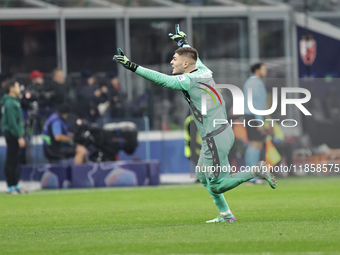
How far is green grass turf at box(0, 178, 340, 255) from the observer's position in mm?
5883

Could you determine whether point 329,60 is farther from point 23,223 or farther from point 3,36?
point 23,223

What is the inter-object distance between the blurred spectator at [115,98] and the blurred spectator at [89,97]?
234 mm

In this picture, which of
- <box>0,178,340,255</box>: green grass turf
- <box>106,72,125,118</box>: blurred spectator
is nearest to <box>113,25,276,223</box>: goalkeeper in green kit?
<box>0,178,340,255</box>: green grass turf

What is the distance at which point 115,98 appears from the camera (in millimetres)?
17188

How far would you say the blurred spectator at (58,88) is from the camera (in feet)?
53.2

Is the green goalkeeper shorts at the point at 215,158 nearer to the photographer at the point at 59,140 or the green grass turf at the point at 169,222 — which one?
the green grass turf at the point at 169,222

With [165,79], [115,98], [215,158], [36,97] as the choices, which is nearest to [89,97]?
[115,98]

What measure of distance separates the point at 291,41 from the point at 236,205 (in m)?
12.0

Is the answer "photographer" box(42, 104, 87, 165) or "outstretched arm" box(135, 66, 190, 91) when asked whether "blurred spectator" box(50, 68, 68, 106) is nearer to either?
"photographer" box(42, 104, 87, 165)

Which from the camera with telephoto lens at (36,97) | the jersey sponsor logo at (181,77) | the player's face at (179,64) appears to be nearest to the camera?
the jersey sponsor logo at (181,77)

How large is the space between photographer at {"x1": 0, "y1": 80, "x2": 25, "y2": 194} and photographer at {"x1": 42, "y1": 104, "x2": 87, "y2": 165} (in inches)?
56.5

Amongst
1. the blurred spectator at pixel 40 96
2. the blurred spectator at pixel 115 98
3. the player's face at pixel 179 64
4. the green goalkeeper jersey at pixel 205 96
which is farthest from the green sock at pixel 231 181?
the blurred spectator at pixel 115 98

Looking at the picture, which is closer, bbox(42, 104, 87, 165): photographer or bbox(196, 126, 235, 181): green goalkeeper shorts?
bbox(196, 126, 235, 181): green goalkeeper shorts

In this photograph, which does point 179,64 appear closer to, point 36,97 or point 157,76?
point 157,76
